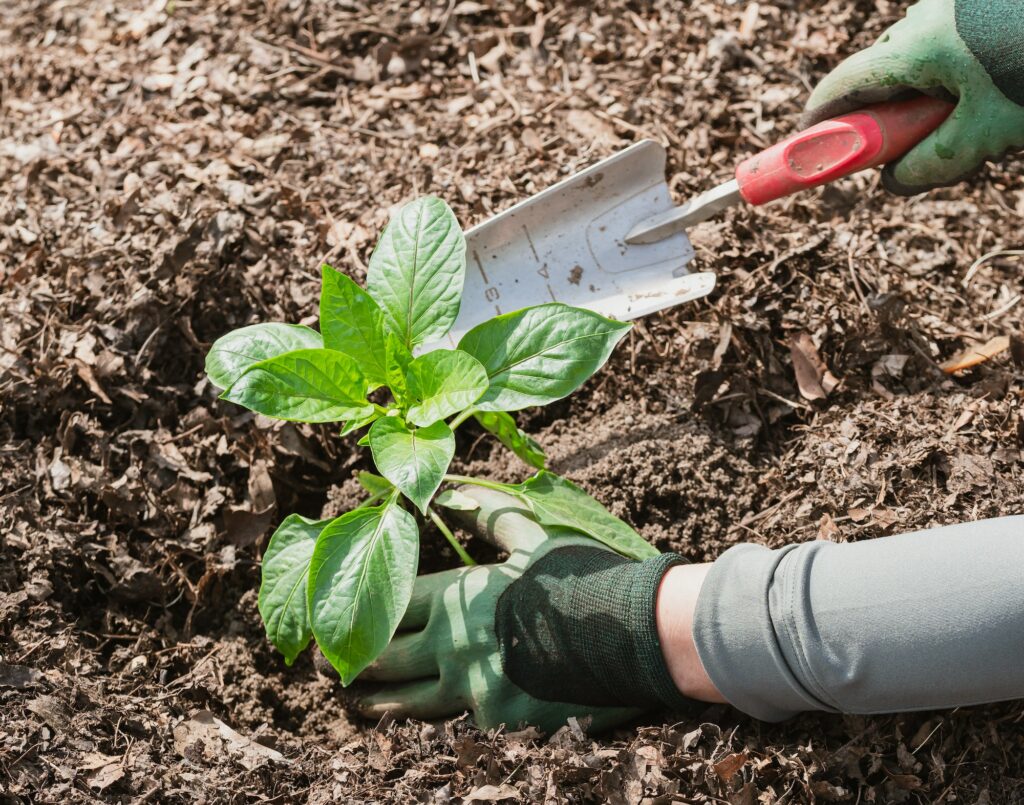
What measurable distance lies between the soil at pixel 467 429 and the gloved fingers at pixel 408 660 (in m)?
0.11

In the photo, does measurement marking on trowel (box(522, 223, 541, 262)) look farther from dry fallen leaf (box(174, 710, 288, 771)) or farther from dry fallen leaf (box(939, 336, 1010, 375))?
dry fallen leaf (box(174, 710, 288, 771))

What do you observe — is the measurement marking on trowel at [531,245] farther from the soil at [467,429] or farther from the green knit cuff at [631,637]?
the green knit cuff at [631,637]

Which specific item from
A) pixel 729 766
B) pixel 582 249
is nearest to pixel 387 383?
pixel 582 249

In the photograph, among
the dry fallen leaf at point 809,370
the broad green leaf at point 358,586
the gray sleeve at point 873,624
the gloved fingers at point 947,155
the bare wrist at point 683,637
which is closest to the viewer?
the gray sleeve at point 873,624

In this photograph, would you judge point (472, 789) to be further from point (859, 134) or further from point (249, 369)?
point (859, 134)

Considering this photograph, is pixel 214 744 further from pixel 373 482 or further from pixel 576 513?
pixel 576 513

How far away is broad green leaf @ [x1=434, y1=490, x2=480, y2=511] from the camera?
6.07ft

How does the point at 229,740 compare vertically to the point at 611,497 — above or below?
below

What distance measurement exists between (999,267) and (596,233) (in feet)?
3.70

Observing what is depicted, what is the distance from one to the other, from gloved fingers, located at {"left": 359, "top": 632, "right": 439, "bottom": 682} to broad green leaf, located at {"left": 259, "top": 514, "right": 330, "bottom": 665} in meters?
0.24

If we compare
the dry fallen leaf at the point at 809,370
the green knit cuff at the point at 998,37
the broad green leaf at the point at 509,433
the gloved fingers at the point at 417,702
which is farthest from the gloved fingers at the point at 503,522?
the green knit cuff at the point at 998,37

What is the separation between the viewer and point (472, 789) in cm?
156

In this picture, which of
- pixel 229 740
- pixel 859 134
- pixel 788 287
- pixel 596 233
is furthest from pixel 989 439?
pixel 229 740

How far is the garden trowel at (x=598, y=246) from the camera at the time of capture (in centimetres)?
211
